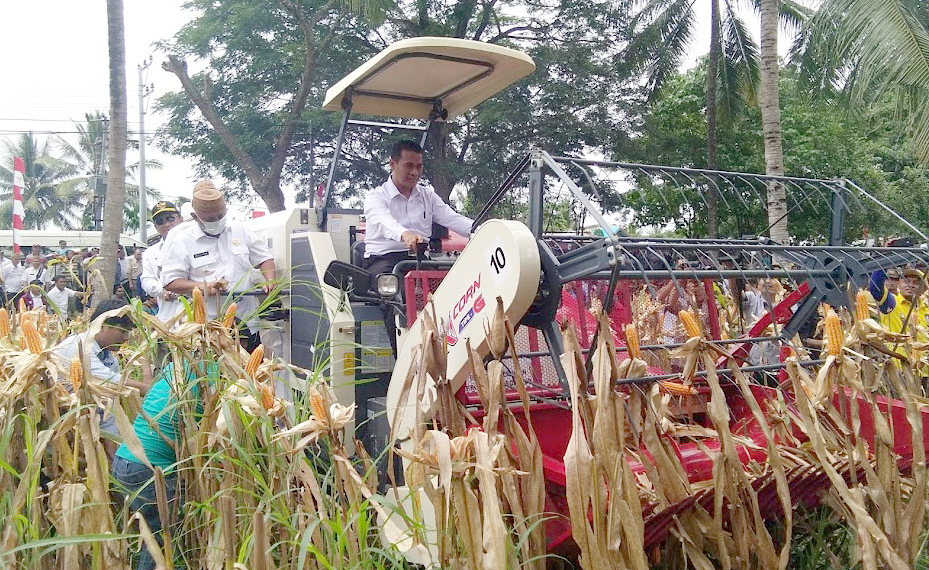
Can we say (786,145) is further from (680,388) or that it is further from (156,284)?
(680,388)

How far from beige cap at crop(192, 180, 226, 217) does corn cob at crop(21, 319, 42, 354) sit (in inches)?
84.3

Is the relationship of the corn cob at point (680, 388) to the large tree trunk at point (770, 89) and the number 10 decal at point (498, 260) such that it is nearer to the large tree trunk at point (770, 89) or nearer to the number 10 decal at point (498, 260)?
the number 10 decal at point (498, 260)

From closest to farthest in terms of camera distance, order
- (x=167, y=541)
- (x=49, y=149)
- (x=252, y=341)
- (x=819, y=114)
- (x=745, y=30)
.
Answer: (x=167, y=541), (x=252, y=341), (x=745, y=30), (x=819, y=114), (x=49, y=149)

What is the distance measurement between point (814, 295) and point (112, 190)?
24.7ft

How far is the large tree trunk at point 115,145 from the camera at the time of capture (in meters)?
8.65

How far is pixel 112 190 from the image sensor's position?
8742mm

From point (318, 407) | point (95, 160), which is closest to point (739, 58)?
point (318, 407)

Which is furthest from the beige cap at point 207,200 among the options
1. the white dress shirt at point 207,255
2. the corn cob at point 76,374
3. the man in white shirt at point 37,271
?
the man in white shirt at point 37,271

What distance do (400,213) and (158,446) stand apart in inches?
84.5

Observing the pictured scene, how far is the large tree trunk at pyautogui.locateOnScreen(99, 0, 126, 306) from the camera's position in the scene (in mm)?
8648

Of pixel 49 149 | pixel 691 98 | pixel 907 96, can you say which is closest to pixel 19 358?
pixel 907 96

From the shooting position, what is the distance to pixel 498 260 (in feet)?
9.41

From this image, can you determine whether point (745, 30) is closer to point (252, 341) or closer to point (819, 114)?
point (819, 114)

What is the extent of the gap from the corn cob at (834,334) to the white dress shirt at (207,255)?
11.1 feet
